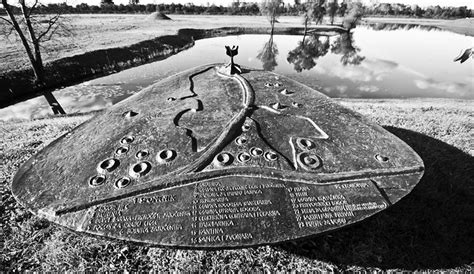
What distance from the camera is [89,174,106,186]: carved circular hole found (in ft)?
7.85

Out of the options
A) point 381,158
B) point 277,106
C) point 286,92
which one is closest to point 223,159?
point 277,106

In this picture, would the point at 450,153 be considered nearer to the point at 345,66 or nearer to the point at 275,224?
the point at 275,224

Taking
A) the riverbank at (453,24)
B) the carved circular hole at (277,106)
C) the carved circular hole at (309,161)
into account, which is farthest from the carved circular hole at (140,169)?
the riverbank at (453,24)

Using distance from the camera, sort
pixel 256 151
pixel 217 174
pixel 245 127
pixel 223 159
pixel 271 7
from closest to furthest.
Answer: pixel 217 174 → pixel 223 159 → pixel 256 151 → pixel 245 127 → pixel 271 7

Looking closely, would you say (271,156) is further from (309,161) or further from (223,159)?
(223,159)

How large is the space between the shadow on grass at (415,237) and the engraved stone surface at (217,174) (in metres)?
0.84

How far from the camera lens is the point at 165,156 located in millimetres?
2666

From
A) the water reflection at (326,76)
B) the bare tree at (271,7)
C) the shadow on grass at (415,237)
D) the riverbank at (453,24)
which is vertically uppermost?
the bare tree at (271,7)

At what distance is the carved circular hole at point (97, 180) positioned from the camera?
239cm

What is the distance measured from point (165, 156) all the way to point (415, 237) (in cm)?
340

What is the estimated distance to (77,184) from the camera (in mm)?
2404

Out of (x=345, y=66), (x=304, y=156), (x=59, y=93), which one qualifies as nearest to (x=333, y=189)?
(x=304, y=156)

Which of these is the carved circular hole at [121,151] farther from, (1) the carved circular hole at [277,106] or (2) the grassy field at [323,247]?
(1) the carved circular hole at [277,106]

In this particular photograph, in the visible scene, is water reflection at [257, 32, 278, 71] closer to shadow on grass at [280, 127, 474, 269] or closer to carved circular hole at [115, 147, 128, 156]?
shadow on grass at [280, 127, 474, 269]
